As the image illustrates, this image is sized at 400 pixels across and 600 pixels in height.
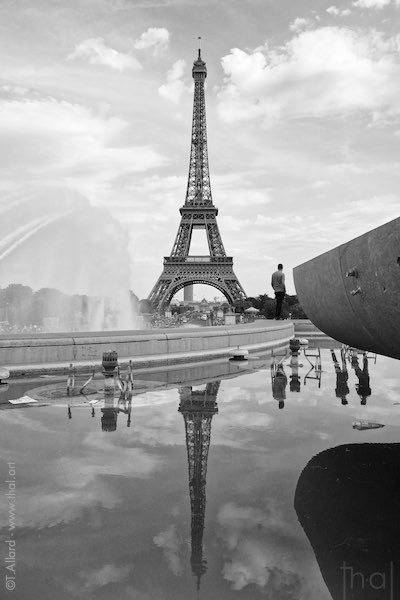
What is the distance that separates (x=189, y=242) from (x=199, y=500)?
75123 millimetres

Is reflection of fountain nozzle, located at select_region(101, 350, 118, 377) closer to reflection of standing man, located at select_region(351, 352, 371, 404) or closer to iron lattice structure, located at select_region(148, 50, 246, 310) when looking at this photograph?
reflection of standing man, located at select_region(351, 352, 371, 404)

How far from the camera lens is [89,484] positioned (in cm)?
459

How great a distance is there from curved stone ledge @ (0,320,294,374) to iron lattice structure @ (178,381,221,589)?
330 cm

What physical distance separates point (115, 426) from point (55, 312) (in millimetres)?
18895

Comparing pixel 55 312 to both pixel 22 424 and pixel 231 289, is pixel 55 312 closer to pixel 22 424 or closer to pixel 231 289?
pixel 22 424

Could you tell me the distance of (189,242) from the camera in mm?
78500

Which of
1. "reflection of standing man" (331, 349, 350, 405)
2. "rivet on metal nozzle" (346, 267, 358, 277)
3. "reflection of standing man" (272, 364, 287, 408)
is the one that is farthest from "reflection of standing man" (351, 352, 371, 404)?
"rivet on metal nozzle" (346, 267, 358, 277)

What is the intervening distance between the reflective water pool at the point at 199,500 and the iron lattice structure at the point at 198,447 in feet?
0.06

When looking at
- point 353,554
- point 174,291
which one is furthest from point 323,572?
point 174,291

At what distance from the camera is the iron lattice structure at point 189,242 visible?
71.9 m

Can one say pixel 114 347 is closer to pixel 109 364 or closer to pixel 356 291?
pixel 109 364

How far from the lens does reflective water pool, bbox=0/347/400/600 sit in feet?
10.1

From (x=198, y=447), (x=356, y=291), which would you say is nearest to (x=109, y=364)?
(x=198, y=447)

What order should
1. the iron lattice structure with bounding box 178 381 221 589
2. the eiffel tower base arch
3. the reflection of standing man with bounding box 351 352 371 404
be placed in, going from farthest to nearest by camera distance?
the eiffel tower base arch
the reflection of standing man with bounding box 351 352 371 404
the iron lattice structure with bounding box 178 381 221 589
